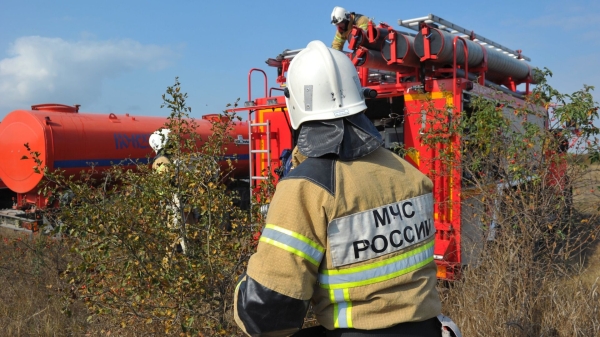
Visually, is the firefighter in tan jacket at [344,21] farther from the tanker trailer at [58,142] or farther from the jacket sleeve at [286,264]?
the jacket sleeve at [286,264]

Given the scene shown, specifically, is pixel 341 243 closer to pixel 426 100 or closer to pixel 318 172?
pixel 318 172

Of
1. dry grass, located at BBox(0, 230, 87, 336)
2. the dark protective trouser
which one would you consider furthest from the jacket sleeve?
dry grass, located at BBox(0, 230, 87, 336)

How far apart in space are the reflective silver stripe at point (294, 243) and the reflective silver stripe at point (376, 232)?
0.06 metres

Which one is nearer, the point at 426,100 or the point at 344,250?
the point at 344,250

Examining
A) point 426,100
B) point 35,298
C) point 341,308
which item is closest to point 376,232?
point 341,308

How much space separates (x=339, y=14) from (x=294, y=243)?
4936 mm

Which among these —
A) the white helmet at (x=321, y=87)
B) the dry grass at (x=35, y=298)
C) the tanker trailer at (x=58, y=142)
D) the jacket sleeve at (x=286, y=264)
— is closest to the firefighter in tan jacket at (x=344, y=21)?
the tanker trailer at (x=58, y=142)

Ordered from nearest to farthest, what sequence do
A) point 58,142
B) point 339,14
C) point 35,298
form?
1. point 35,298
2. point 339,14
3. point 58,142

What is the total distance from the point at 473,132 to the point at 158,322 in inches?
130

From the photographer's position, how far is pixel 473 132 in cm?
505

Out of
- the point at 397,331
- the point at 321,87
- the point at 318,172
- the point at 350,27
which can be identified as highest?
the point at 350,27

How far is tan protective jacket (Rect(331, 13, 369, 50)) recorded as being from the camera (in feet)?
20.0

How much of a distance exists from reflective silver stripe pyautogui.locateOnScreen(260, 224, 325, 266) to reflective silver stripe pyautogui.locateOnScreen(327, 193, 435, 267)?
0.19 ft

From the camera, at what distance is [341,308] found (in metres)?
1.77
